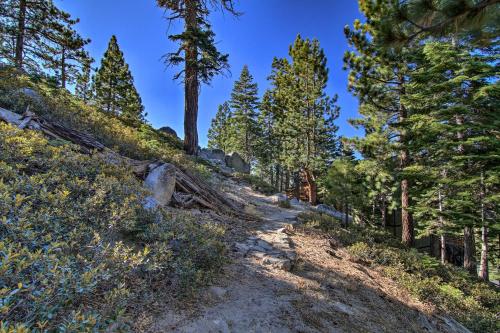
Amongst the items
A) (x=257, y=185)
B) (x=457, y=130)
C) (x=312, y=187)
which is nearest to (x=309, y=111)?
(x=312, y=187)

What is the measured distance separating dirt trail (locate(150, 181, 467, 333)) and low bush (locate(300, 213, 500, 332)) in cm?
57

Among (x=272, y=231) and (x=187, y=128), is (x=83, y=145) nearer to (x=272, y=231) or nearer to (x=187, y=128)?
(x=272, y=231)

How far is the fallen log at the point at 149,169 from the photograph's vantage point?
5166mm

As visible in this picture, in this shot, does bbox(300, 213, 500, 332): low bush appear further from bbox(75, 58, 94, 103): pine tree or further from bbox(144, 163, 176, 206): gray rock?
bbox(75, 58, 94, 103): pine tree

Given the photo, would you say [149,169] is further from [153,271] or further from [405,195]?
[405,195]

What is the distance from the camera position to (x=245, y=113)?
31.4 meters

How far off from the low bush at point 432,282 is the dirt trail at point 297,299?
0.57 meters

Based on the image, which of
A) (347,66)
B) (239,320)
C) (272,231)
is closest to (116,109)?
(347,66)

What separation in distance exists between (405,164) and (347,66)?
493cm

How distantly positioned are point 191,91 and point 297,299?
34.9 ft

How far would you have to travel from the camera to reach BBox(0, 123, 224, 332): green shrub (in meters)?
1.72

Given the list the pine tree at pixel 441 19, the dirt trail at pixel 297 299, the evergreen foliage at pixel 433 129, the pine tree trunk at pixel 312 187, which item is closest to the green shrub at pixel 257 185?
the evergreen foliage at pixel 433 129

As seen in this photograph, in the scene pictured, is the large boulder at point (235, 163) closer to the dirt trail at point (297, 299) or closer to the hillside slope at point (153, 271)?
the hillside slope at point (153, 271)

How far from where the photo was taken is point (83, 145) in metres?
5.65
